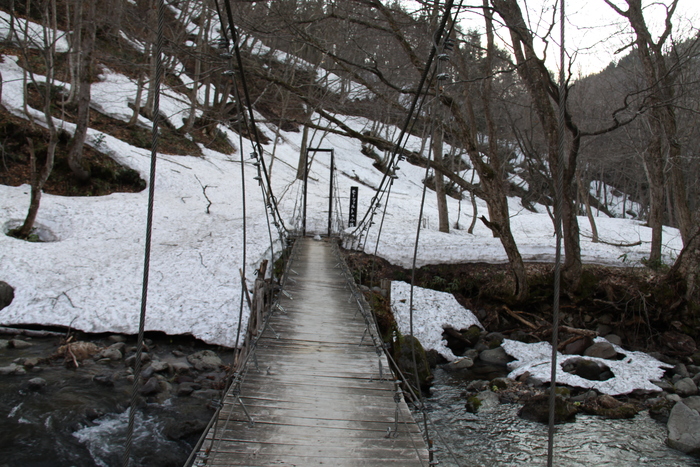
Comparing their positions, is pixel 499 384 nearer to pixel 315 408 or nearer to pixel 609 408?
pixel 609 408

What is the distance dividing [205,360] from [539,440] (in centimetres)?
380

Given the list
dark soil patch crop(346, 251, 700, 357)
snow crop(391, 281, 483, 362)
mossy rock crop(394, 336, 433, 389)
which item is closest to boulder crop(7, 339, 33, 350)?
dark soil patch crop(346, 251, 700, 357)

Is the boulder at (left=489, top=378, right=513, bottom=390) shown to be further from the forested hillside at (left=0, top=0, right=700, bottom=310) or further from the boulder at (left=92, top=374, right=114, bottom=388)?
the boulder at (left=92, top=374, right=114, bottom=388)

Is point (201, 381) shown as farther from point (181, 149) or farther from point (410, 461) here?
point (181, 149)

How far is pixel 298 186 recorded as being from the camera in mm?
15984

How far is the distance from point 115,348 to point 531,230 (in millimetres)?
13917

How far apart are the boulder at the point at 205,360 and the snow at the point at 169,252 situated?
0.47 meters

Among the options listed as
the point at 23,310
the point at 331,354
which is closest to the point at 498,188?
the point at 331,354

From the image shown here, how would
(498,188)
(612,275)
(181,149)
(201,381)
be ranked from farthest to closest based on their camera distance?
1. (181,149)
2. (612,275)
3. (498,188)
4. (201,381)

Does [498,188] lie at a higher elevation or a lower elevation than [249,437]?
higher

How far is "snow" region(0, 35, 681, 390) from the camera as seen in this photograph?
20.9 ft

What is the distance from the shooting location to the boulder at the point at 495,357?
6.38 m

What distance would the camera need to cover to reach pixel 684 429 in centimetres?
414

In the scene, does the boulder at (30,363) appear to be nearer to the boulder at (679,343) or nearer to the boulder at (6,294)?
the boulder at (6,294)
